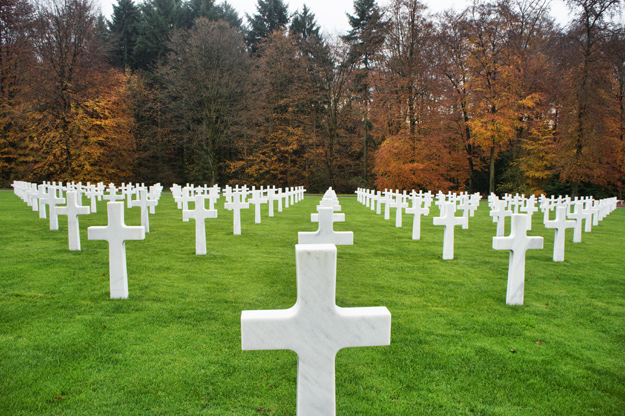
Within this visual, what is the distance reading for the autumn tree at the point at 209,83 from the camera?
3067cm

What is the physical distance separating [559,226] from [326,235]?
5011 mm

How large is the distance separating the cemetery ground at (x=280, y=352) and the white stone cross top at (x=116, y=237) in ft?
0.69

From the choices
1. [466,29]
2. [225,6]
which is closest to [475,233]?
[466,29]

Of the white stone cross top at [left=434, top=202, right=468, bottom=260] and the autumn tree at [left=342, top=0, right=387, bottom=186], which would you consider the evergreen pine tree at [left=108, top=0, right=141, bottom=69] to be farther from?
the white stone cross top at [left=434, top=202, right=468, bottom=260]

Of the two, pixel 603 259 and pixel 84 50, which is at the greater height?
pixel 84 50

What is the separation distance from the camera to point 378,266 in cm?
659

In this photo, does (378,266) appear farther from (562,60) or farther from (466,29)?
(466,29)

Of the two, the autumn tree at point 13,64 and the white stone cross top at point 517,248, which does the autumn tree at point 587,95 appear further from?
the autumn tree at point 13,64

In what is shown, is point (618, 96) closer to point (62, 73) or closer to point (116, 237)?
point (116, 237)

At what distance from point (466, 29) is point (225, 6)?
27039mm

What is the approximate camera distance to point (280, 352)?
330 centimetres

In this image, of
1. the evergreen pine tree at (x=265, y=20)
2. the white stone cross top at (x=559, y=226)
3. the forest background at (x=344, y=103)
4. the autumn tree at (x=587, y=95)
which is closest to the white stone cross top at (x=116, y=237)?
the white stone cross top at (x=559, y=226)

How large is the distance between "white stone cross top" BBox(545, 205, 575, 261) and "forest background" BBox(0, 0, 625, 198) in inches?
754

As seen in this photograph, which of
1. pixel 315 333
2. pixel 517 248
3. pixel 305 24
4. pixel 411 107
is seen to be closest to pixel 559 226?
pixel 517 248
